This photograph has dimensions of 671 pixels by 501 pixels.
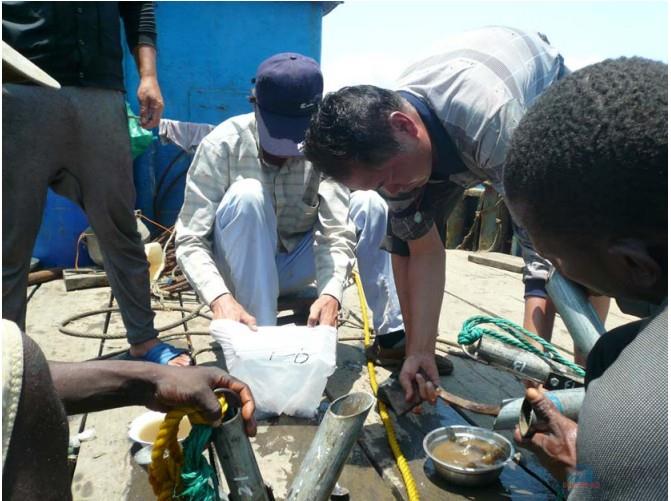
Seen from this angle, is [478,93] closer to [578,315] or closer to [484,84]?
[484,84]

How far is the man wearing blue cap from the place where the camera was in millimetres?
2379

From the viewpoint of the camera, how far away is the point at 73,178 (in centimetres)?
239

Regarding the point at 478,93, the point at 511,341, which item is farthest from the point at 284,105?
the point at 511,341

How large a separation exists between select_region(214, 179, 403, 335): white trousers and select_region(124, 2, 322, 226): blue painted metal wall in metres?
3.22

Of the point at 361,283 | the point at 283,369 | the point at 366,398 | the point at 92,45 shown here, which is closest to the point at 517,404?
the point at 366,398

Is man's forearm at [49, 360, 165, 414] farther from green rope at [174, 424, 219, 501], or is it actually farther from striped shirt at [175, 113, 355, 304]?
striped shirt at [175, 113, 355, 304]

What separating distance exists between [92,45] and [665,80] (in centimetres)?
213

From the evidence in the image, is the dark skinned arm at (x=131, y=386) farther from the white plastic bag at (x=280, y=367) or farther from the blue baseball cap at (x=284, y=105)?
the blue baseball cap at (x=284, y=105)

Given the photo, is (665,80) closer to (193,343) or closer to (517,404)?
(517,404)

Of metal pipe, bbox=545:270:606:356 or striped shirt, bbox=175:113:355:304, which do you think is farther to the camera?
striped shirt, bbox=175:113:355:304

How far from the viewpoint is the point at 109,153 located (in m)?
2.38

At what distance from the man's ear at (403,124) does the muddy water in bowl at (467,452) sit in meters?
1.01

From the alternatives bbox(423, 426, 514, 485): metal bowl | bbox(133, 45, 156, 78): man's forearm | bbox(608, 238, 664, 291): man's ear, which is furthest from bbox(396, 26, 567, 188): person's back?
bbox(133, 45, 156, 78): man's forearm

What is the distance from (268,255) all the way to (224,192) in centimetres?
37
